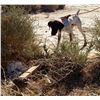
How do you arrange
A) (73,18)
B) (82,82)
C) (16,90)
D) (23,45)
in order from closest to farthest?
(16,90) → (82,82) → (23,45) → (73,18)

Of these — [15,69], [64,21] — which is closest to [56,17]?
[64,21]

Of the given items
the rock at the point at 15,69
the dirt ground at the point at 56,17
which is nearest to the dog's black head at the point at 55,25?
the dirt ground at the point at 56,17

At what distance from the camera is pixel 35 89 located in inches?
235

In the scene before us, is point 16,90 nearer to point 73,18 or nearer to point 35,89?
point 35,89

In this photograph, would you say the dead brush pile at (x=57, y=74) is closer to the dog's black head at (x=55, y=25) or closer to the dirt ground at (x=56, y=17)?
the dog's black head at (x=55, y=25)

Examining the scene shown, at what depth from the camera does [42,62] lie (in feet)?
22.0

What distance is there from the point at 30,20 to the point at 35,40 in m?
0.39

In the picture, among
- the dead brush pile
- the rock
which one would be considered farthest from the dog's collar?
the rock

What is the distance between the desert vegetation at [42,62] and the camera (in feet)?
19.8

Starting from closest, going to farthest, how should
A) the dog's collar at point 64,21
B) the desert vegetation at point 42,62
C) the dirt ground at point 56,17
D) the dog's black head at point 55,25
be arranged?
the desert vegetation at point 42,62, the dog's black head at point 55,25, the dog's collar at point 64,21, the dirt ground at point 56,17

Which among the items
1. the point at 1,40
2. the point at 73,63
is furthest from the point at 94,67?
the point at 1,40

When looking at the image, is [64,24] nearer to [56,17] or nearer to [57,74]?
[57,74]

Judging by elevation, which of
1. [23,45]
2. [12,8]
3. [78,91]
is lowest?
[78,91]

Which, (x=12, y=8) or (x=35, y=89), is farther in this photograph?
(x=12, y=8)
